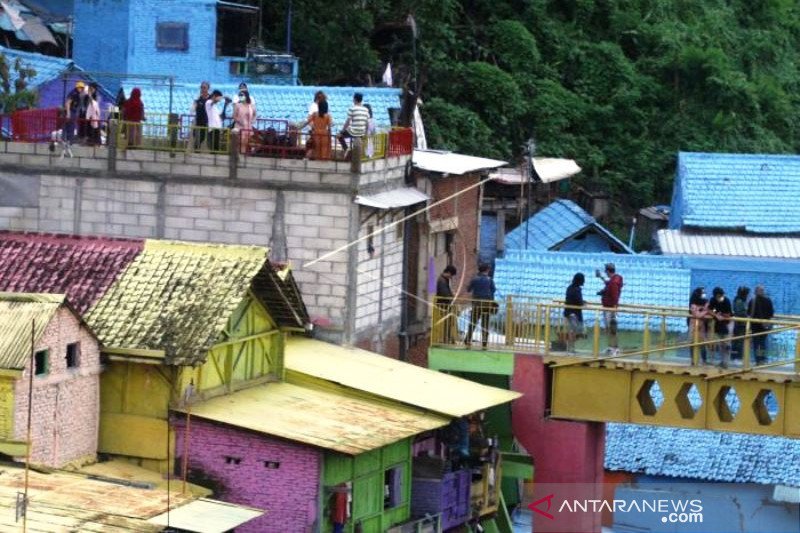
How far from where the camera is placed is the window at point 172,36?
49125 mm

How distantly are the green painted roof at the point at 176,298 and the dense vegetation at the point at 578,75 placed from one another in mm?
17581

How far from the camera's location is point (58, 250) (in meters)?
35.9

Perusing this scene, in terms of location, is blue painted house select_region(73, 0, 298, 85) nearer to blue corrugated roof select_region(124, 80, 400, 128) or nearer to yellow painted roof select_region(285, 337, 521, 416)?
blue corrugated roof select_region(124, 80, 400, 128)

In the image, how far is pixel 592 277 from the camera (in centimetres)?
4609

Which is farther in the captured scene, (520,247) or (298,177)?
(520,247)

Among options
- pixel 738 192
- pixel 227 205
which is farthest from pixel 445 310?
pixel 738 192

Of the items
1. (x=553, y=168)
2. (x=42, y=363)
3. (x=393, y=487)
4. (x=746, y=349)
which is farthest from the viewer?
(x=553, y=168)

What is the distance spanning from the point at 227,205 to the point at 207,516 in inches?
350

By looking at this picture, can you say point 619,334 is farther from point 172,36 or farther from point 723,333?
point 172,36

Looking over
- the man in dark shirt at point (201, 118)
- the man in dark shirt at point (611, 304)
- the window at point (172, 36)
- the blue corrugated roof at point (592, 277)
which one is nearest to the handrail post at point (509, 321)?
the man in dark shirt at point (611, 304)

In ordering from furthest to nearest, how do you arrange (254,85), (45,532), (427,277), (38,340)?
1. (254,85)
2. (427,277)
3. (38,340)
4. (45,532)

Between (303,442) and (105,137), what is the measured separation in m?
8.52

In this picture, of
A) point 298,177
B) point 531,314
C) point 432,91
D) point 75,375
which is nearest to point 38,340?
point 75,375

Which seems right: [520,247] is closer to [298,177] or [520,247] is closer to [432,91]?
[432,91]
